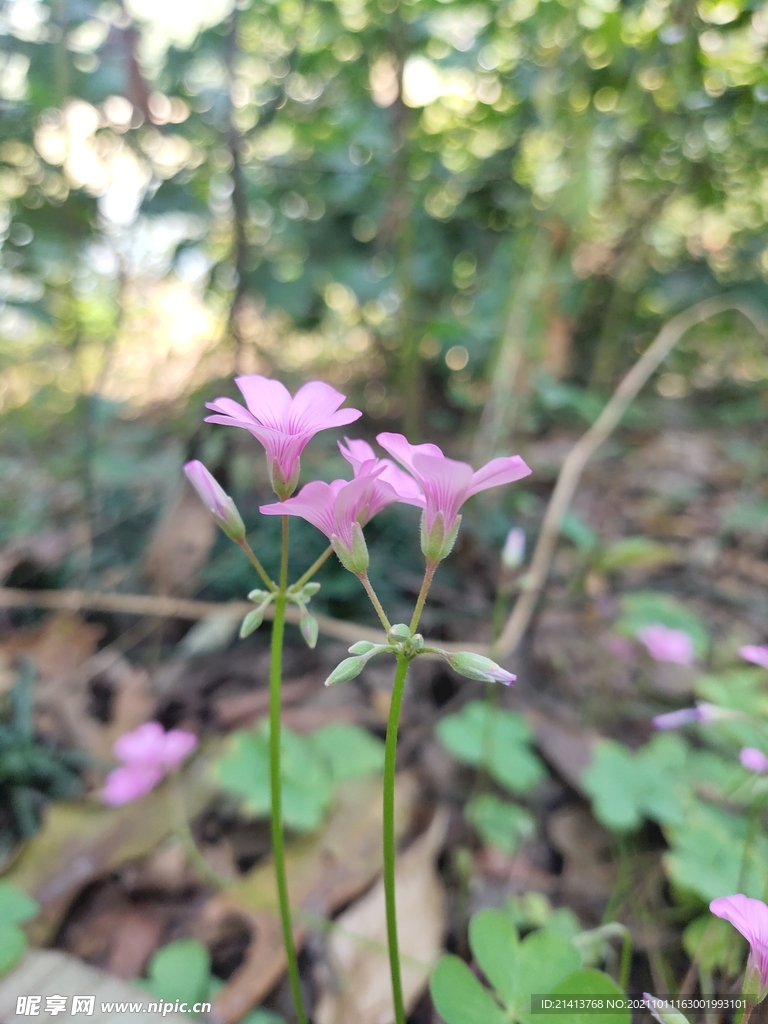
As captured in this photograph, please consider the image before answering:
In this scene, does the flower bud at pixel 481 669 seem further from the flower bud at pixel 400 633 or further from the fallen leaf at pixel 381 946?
the fallen leaf at pixel 381 946

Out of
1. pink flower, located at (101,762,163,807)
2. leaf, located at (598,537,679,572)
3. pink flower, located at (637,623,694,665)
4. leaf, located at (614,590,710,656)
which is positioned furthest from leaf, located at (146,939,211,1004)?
leaf, located at (598,537,679,572)

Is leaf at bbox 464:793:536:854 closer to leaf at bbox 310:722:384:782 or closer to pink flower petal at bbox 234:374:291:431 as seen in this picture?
leaf at bbox 310:722:384:782

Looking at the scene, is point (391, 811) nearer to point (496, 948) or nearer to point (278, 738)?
point (278, 738)

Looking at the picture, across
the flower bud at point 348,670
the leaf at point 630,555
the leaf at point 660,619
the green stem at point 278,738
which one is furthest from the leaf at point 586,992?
the leaf at point 630,555

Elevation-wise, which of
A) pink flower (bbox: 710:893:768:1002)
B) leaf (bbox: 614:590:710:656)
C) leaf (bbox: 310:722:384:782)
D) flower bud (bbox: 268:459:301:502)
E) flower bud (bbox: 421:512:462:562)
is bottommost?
leaf (bbox: 614:590:710:656)

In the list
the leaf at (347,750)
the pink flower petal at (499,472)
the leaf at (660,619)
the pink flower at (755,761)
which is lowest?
the leaf at (660,619)

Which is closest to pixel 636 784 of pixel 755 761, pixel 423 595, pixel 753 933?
pixel 755 761

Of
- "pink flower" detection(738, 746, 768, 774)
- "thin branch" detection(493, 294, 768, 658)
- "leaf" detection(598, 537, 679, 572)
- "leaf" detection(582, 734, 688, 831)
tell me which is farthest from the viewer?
"leaf" detection(598, 537, 679, 572)

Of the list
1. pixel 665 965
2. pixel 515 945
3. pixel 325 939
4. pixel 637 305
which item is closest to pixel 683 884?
pixel 665 965
